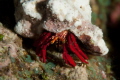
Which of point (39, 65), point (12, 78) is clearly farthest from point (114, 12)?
point (12, 78)

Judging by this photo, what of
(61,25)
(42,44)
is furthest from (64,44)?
(61,25)

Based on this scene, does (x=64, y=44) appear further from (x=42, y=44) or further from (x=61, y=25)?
(x=61, y=25)

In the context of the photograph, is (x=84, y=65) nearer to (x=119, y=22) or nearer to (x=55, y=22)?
(x=55, y=22)

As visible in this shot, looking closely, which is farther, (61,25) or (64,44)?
(64,44)

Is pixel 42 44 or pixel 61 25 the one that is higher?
pixel 61 25

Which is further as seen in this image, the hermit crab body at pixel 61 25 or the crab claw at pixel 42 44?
the crab claw at pixel 42 44

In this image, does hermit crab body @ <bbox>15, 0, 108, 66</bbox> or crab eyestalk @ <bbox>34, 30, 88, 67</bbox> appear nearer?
hermit crab body @ <bbox>15, 0, 108, 66</bbox>
